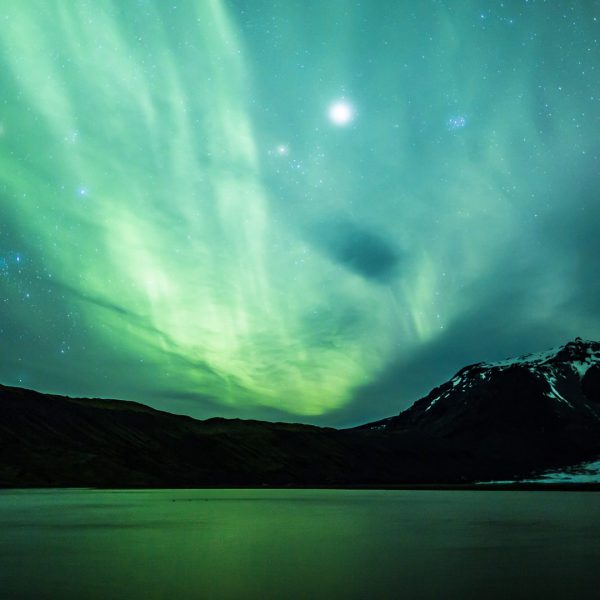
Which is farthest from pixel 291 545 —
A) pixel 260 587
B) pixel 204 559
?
pixel 260 587

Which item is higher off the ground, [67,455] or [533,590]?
[67,455]

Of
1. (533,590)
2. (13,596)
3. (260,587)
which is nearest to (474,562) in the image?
(533,590)

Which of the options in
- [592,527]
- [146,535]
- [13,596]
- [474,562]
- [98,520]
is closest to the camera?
[13,596]

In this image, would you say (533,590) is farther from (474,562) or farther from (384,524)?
(384,524)

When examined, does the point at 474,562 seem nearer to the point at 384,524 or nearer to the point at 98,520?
the point at 384,524

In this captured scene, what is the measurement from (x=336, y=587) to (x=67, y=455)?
189m

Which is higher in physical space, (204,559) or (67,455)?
(67,455)

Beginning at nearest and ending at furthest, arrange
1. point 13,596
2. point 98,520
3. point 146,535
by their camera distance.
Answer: point 13,596 < point 146,535 < point 98,520

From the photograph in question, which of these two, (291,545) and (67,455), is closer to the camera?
(291,545)

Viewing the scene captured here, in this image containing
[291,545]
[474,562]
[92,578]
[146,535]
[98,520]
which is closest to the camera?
[92,578]

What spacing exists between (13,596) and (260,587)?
27.4ft

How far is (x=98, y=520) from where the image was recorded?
2234 inches

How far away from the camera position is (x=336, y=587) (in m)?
22.6

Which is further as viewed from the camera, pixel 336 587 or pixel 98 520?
pixel 98 520
